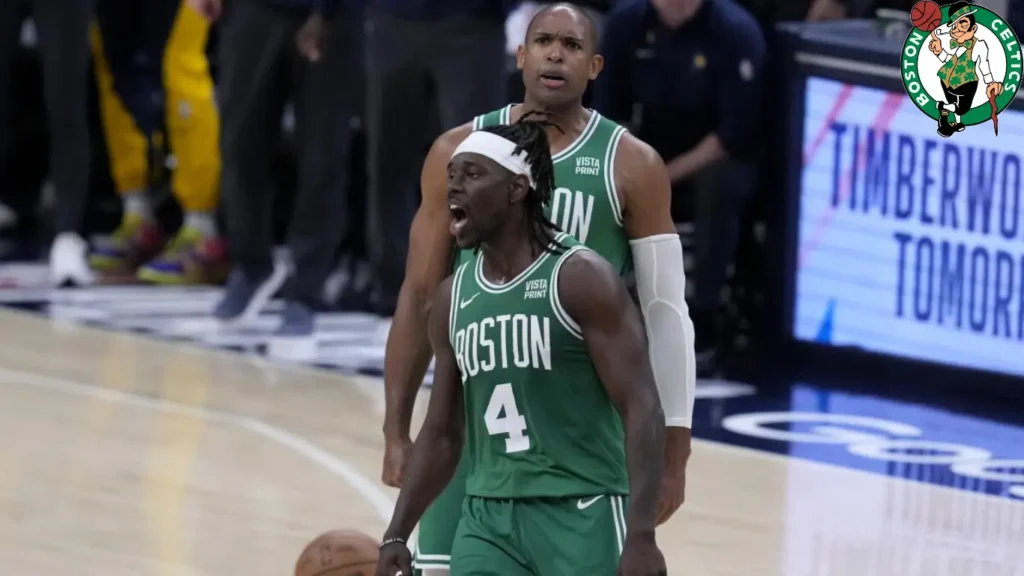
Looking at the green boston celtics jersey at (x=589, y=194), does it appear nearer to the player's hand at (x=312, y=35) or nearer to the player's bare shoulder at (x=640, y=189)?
the player's bare shoulder at (x=640, y=189)

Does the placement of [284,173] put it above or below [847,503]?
above

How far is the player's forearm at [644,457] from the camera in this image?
4121mm

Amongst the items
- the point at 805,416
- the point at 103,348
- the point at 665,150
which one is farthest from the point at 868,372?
the point at 103,348

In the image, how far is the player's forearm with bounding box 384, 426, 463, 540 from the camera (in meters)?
4.42

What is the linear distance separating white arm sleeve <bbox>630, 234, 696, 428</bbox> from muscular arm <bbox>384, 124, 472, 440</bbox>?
49 cm

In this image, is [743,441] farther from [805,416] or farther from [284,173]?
[284,173]

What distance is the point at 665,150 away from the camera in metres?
9.60

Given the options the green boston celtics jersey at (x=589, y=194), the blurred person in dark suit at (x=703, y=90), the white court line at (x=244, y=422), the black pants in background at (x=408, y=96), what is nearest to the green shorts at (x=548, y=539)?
the green boston celtics jersey at (x=589, y=194)

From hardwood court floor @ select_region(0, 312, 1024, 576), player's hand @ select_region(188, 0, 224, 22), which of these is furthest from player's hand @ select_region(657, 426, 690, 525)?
player's hand @ select_region(188, 0, 224, 22)

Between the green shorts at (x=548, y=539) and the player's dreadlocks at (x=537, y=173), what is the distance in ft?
1.69

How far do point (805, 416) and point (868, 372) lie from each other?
0.69m

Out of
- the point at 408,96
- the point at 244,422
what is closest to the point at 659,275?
the point at 244,422

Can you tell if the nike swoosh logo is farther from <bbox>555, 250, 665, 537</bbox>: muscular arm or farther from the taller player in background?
the taller player in background

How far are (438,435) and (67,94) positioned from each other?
24.4ft
